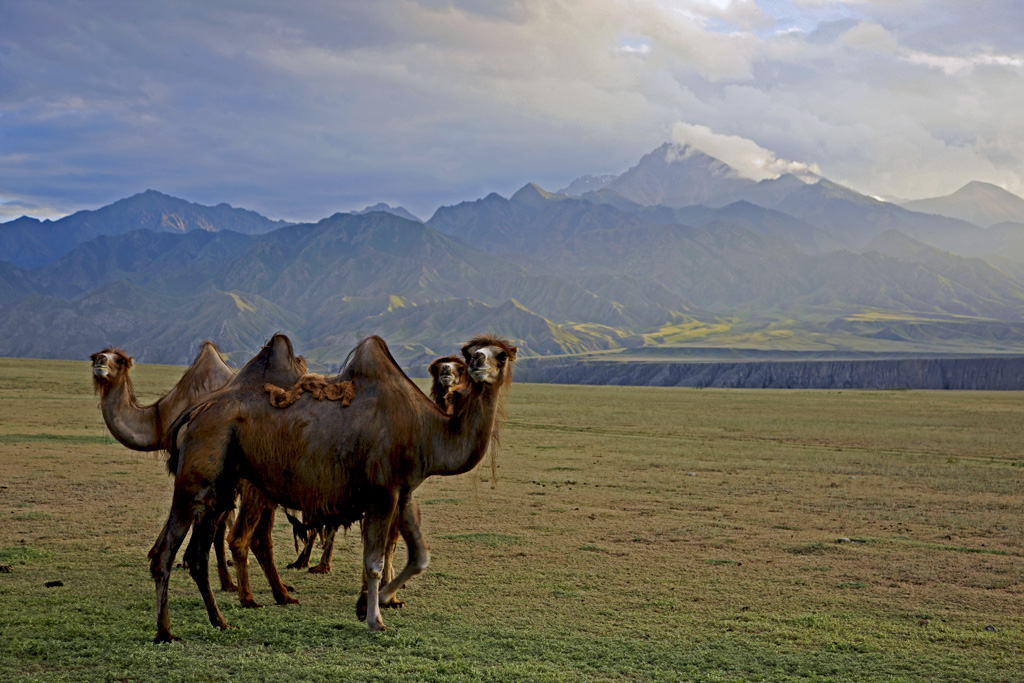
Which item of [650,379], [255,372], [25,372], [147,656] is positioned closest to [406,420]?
[255,372]

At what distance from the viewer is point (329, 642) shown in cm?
814

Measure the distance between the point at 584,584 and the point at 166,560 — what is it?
5309 mm

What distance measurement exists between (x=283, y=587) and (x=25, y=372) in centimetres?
6218

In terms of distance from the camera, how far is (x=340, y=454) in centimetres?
861

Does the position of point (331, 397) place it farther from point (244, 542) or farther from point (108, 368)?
point (108, 368)

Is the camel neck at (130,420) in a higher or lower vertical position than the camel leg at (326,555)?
higher

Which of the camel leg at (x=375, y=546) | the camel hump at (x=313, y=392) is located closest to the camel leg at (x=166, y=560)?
the camel hump at (x=313, y=392)

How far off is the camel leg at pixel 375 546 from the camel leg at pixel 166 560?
1890 mm

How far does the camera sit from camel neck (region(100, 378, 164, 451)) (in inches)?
433

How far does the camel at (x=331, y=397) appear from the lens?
890 centimetres

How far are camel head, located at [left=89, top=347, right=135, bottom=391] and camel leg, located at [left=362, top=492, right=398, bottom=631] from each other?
5056 mm

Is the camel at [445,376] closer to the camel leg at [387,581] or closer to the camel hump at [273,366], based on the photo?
the camel leg at [387,581]

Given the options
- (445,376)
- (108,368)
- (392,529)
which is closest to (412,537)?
(392,529)

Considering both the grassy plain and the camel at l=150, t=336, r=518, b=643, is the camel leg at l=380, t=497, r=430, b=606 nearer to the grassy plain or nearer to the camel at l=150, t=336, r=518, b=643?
the camel at l=150, t=336, r=518, b=643
